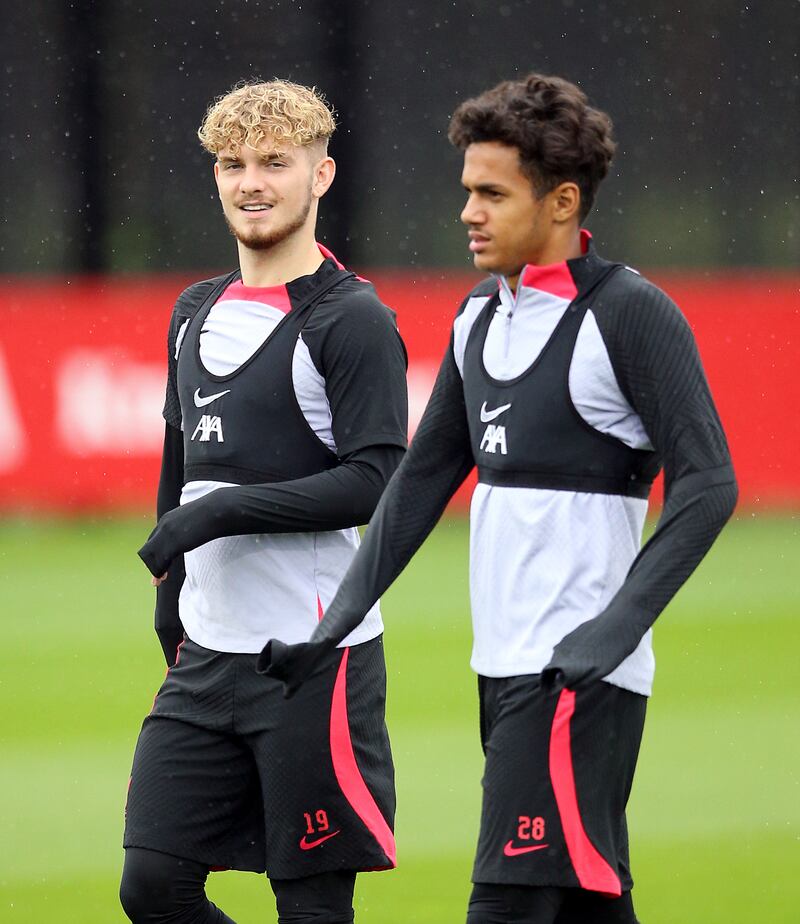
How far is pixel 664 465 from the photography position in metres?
3.28

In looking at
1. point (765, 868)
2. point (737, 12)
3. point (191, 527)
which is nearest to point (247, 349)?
point (191, 527)

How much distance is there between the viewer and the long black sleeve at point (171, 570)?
4289 mm

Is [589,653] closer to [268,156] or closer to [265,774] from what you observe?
[265,774]

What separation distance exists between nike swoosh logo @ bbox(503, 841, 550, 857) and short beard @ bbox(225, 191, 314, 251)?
5.03 feet

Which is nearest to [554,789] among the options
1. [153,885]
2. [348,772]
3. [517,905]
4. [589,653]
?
[517,905]

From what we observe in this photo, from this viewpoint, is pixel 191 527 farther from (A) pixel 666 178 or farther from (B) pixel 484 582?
(A) pixel 666 178

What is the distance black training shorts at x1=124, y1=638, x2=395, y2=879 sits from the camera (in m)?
3.91

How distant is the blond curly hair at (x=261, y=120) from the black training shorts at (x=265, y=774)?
1164mm

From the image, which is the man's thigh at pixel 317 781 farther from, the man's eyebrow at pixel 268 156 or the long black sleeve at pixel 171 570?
the man's eyebrow at pixel 268 156

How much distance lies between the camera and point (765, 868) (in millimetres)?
5855

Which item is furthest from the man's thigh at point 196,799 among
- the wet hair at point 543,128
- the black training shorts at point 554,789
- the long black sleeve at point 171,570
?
the wet hair at point 543,128

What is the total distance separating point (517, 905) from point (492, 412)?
2.98 feet

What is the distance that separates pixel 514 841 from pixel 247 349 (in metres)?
1.35

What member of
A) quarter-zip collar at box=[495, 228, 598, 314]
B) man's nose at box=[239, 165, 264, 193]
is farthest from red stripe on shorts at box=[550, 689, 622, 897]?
man's nose at box=[239, 165, 264, 193]
